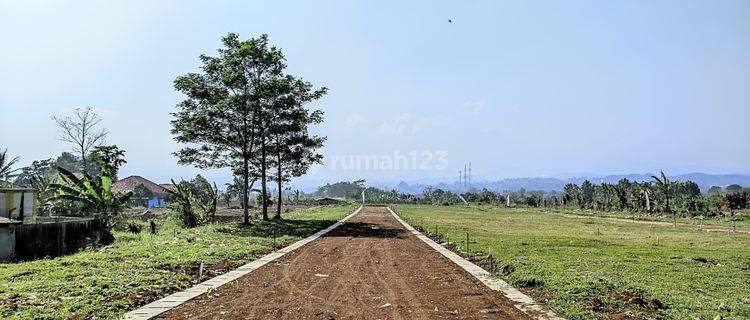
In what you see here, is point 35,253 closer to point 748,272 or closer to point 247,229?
point 247,229

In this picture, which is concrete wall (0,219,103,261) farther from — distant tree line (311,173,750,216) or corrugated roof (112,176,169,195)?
corrugated roof (112,176,169,195)

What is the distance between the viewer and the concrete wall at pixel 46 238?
18609 mm

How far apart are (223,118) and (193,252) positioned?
54.3ft

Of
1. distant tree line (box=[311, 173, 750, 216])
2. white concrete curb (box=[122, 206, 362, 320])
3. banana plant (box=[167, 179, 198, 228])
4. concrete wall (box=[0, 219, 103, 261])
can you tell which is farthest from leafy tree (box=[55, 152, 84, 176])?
white concrete curb (box=[122, 206, 362, 320])

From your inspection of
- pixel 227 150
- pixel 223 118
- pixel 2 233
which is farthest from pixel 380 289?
pixel 227 150

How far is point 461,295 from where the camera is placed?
35.5 ft

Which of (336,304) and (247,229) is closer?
(336,304)

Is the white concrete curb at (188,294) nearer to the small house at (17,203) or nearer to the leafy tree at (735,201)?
the small house at (17,203)

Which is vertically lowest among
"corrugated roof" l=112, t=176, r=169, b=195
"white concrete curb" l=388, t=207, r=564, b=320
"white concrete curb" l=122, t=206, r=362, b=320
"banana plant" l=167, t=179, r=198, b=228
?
"white concrete curb" l=388, t=207, r=564, b=320

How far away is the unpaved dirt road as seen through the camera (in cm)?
905

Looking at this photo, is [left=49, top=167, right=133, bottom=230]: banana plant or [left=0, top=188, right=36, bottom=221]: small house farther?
[left=49, top=167, right=133, bottom=230]: banana plant

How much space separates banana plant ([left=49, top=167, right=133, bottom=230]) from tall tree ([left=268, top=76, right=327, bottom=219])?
418 inches

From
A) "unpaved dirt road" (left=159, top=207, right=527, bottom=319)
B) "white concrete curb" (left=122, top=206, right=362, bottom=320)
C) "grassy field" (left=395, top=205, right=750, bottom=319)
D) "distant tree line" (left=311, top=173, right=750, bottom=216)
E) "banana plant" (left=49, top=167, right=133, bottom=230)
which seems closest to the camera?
"white concrete curb" (left=122, top=206, right=362, bottom=320)

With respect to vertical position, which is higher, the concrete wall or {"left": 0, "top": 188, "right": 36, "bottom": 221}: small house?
{"left": 0, "top": 188, "right": 36, "bottom": 221}: small house
